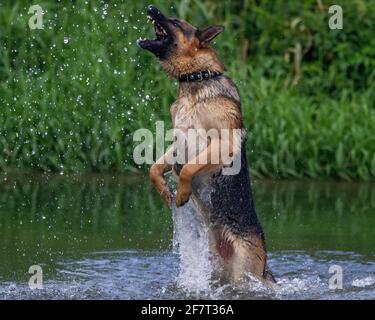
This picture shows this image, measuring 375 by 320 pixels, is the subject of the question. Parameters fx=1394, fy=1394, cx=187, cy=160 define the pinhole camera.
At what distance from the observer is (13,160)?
39.0ft

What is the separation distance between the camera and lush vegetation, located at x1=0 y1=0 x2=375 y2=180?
39.6 ft

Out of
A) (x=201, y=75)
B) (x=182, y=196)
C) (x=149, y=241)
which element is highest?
(x=201, y=75)

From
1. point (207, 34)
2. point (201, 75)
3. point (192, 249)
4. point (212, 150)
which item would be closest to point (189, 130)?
point (212, 150)

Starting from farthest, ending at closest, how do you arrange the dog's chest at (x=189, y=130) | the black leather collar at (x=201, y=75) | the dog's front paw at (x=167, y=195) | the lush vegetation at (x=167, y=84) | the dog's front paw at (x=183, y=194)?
the lush vegetation at (x=167, y=84) → the dog's front paw at (x=167, y=195) → the black leather collar at (x=201, y=75) → the dog's chest at (x=189, y=130) → the dog's front paw at (x=183, y=194)

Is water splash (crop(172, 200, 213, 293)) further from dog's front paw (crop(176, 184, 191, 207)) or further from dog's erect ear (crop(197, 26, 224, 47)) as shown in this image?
dog's erect ear (crop(197, 26, 224, 47))

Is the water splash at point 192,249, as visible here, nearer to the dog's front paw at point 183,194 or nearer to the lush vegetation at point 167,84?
the dog's front paw at point 183,194

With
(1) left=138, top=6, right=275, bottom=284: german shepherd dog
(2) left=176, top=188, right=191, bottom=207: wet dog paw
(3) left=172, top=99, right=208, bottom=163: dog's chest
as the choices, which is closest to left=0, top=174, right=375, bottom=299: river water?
(1) left=138, top=6, right=275, bottom=284: german shepherd dog

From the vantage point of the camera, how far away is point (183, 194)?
7855 mm

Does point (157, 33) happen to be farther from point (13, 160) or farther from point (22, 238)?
point (13, 160)

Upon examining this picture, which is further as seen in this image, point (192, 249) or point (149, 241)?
point (149, 241)

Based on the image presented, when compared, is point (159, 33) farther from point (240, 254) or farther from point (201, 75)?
point (240, 254)

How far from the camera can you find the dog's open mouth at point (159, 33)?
8.09 meters

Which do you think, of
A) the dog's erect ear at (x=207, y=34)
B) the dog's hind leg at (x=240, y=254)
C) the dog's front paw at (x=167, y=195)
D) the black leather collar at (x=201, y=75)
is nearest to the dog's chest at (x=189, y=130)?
the black leather collar at (x=201, y=75)

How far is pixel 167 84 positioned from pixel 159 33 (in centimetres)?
434
